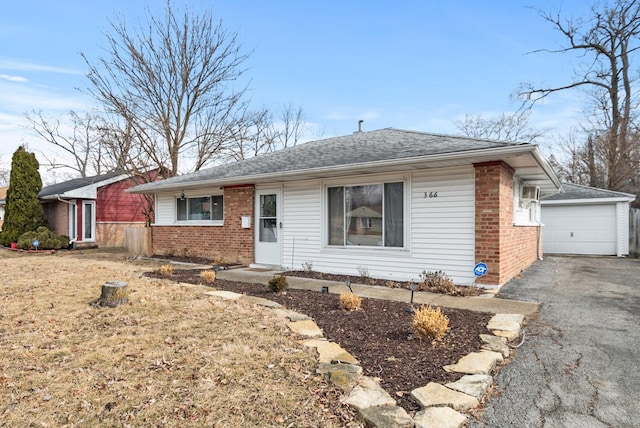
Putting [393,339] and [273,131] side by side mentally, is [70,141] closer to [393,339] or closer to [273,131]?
[273,131]

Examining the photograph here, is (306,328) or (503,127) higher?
(503,127)

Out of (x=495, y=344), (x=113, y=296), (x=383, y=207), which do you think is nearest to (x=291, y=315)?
(x=495, y=344)

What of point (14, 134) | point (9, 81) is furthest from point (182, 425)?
point (14, 134)

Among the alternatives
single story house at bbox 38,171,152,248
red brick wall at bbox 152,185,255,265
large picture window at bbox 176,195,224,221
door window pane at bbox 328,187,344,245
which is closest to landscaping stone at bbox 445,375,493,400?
door window pane at bbox 328,187,344,245

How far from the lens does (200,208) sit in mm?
11906

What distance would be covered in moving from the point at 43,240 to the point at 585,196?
2200cm

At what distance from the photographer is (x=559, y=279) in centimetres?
812

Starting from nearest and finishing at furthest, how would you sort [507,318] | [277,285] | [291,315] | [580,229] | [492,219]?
[507,318], [291,315], [277,285], [492,219], [580,229]

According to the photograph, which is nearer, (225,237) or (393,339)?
(393,339)

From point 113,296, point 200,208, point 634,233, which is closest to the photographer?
point 113,296

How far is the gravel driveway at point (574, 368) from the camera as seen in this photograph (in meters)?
2.53

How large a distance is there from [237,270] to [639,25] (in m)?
10.7

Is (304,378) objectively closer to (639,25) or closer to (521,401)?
(521,401)

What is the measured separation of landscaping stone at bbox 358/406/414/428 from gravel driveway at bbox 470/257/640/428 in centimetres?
47
